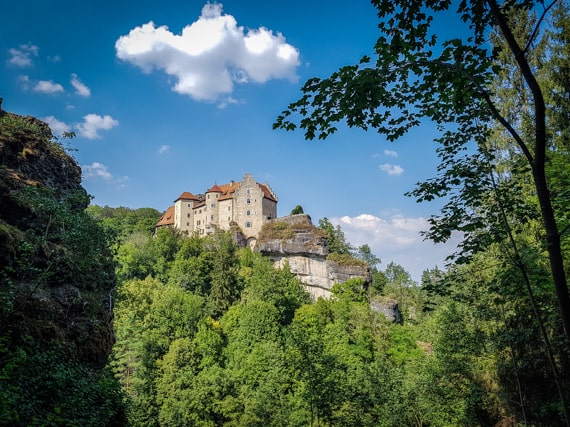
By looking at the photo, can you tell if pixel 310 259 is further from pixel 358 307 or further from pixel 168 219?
pixel 168 219

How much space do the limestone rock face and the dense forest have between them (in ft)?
0.24

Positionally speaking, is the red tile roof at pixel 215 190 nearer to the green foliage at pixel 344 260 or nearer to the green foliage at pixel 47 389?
the green foliage at pixel 344 260

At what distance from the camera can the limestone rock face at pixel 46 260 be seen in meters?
9.96

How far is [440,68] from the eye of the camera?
388cm

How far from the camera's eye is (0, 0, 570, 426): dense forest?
410 cm

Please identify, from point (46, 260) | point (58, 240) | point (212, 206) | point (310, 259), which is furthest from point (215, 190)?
point (46, 260)

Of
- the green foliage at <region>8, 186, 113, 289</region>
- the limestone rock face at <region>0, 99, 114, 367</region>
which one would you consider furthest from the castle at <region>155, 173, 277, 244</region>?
the green foliage at <region>8, 186, 113, 289</region>

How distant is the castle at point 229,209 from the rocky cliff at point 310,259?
4.57 metres

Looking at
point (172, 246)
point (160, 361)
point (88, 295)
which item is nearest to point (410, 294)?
point (172, 246)

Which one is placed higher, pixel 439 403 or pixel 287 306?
pixel 287 306

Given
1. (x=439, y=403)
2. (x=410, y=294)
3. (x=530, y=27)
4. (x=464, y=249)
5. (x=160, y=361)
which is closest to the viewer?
(x=464, y=249)

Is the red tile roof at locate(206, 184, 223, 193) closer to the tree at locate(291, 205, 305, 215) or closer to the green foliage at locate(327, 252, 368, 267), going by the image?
the tree at locate(291, 205, 305, 215)

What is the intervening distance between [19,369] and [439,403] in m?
20.3

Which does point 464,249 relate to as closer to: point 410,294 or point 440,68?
point 440,68
